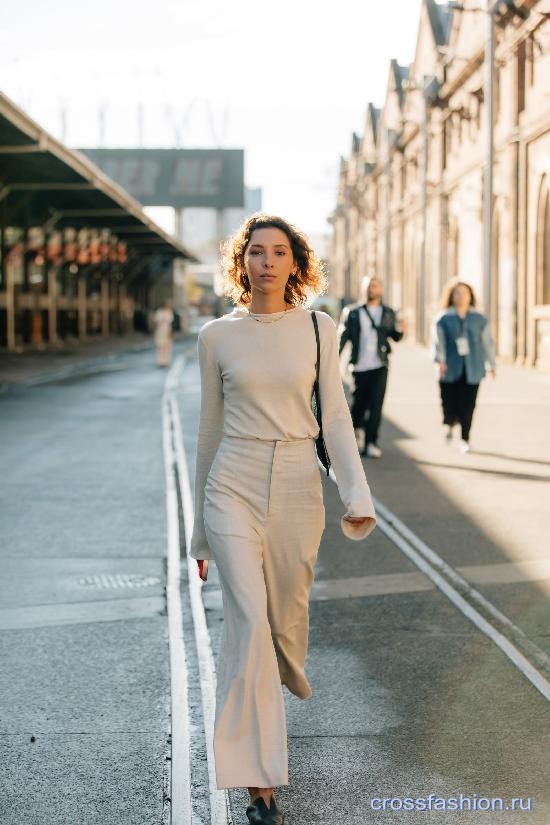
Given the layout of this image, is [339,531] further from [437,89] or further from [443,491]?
[437,89]

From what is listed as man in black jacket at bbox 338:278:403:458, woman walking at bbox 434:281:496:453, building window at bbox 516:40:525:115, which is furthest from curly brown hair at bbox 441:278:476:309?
building window at bbox 516:40:525:115

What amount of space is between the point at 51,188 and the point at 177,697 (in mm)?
33661

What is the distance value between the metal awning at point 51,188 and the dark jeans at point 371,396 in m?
10.7

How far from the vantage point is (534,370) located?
3005cm

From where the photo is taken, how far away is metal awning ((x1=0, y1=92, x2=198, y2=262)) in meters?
26.4

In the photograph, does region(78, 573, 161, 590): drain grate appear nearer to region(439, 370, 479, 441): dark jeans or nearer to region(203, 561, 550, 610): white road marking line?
region(203, 561, 550, 610): white road marking line

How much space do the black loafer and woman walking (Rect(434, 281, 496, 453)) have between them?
10.0 m

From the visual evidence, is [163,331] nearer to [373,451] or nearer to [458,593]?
[373,451]

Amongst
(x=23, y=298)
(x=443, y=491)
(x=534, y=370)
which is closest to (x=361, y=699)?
(x=443, y=491)

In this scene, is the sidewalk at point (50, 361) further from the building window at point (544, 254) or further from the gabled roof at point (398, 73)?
the gabled roof at point (398, 73)

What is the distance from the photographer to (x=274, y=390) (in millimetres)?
4039

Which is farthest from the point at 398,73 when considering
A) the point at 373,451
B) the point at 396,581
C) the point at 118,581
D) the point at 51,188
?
the point at 118,581

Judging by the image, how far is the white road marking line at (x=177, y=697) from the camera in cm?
405

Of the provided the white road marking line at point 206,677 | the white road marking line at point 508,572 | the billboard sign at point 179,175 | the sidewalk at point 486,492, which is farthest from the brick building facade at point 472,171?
the billboard sign at point 179,175
